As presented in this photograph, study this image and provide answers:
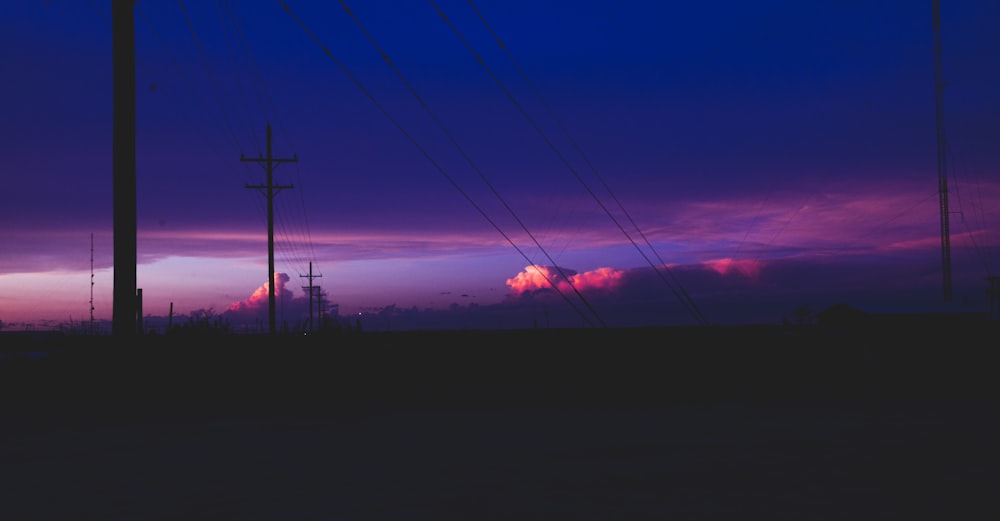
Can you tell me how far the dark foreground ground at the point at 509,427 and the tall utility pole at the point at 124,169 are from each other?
1.32m

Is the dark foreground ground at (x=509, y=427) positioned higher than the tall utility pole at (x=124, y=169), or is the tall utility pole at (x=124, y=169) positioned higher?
the tall utility pole at (x=124, y=169)

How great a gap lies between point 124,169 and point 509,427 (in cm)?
902

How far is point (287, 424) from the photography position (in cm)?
1480

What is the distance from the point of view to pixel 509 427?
46.3 ft

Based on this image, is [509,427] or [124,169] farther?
[124,169]

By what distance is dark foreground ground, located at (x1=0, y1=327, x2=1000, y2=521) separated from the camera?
8578 mm

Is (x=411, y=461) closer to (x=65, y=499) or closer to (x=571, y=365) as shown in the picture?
(x=65, y=499)

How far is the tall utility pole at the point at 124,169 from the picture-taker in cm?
1638

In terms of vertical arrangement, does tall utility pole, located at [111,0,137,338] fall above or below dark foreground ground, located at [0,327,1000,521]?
above

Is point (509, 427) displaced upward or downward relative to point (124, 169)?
downward

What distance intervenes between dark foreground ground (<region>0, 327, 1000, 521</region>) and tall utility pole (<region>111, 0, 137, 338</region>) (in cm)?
132

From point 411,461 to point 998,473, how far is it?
6.90 meters

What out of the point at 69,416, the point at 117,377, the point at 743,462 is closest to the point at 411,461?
the point at 743,462

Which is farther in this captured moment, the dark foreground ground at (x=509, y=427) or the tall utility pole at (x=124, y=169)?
the tall utility pole at (x=124, y=169)
